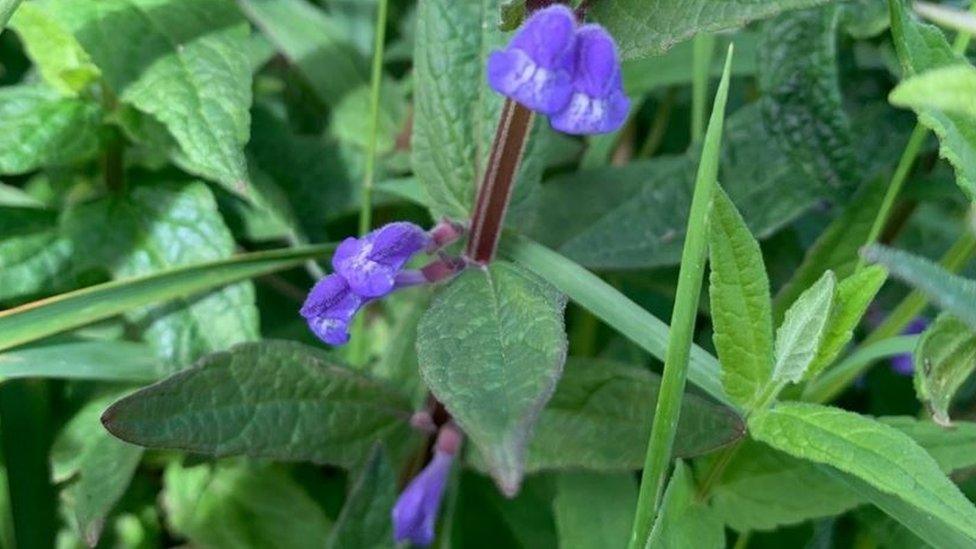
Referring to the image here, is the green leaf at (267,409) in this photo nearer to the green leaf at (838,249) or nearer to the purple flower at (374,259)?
the purple flower at (374,259)

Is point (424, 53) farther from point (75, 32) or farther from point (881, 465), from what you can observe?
point (881, 465)

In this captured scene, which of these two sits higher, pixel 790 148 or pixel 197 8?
pixel 197 8

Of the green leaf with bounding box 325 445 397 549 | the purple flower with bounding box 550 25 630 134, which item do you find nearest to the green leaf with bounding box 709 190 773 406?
the purple flower with bounding box 550 25 630 134

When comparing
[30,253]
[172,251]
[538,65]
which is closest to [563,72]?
[538,65]

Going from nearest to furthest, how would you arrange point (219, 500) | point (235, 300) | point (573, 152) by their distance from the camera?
1. point (235, 300)
2. point (219, 500)
3. point (573, 152)

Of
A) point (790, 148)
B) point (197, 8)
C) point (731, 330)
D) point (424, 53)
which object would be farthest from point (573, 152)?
point (731, 330)

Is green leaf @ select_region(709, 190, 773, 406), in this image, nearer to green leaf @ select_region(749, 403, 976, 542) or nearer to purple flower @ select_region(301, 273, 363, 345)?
green leaf @ select_region(749, 403, 976, 542)

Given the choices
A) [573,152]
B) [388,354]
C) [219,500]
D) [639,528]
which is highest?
[639,528]

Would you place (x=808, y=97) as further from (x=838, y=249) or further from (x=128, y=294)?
(x=128, y=294)
